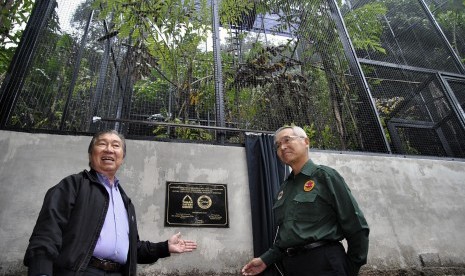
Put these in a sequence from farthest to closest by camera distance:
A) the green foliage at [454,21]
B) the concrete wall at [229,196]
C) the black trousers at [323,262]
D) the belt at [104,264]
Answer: the green foliage at [454,21], the concrete wall at [229,196], the black trousers at [323,262], the belt at [104,264]

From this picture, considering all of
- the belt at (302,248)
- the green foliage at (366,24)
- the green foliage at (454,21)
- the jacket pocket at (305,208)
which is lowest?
the belt at (302,248)

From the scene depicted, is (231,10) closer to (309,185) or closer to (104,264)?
(309,185)

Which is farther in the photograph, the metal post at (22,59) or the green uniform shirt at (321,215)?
the metal post at (22,59)

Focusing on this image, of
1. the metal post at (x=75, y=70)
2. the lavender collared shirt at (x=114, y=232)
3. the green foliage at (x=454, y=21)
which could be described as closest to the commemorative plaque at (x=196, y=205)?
the lavender collared shirt at (x=114, y=232)

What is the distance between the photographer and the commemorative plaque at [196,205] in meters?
3.88

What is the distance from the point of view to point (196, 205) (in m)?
3.98

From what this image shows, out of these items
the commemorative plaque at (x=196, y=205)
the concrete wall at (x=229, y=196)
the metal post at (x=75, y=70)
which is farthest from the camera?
the metal post at (x=75, y=70)

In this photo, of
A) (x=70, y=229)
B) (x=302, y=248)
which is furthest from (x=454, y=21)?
(x=70, y=229)

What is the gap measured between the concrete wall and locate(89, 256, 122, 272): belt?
4.99 feet

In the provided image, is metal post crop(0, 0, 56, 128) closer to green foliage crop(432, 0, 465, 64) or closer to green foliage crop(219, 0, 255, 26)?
green foliage crop(219, 0, 255, 26)

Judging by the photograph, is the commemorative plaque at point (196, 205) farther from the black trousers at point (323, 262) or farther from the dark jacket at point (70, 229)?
the black trousers at point (323, 262)

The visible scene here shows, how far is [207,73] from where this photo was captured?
5.71 metres

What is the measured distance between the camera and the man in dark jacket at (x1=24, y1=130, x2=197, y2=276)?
184 cm

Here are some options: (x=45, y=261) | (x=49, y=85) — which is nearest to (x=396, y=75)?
(x=49, y=85)
